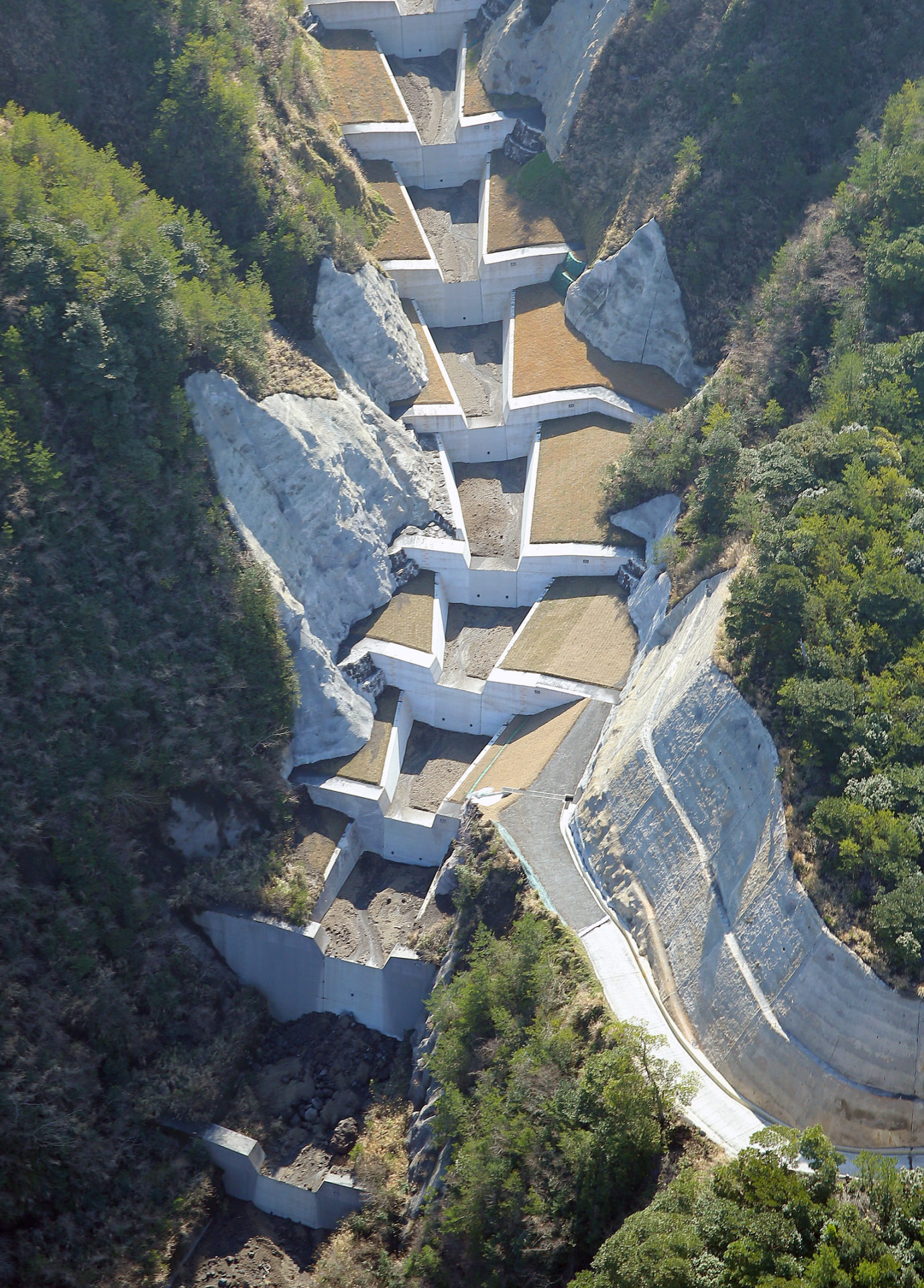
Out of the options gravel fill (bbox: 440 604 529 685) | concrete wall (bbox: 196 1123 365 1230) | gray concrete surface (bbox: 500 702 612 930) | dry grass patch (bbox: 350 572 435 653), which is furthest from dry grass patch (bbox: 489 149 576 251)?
concrete wall (bbox: 196 1123 365 1230)

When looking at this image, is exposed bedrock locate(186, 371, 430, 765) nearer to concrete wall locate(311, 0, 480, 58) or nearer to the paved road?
the paved road

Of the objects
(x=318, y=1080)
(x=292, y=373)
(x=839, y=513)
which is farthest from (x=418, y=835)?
(x=292, y=373)

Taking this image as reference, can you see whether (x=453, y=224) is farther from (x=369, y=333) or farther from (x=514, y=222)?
(x=369, y=333)

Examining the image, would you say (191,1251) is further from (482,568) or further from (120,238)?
(120,238)

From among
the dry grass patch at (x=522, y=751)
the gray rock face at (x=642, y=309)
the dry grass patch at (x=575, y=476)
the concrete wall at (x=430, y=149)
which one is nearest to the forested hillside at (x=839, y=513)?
the dry grass patch at (x=575, y=476)

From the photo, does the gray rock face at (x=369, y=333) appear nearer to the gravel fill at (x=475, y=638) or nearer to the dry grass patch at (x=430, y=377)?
the dry grass patch at (x=430, y=377)

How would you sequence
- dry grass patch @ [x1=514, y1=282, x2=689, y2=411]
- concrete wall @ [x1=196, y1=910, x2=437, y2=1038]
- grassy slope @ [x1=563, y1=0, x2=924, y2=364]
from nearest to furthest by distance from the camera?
concrete wall @ [x1=196, y1=910, x2=437, y2=1038], grassy slope @ [x1=563, y1=0, x2=924, y2=364], dry grass patch @ [x1=514, y1=282, x2=689, y2=411]
